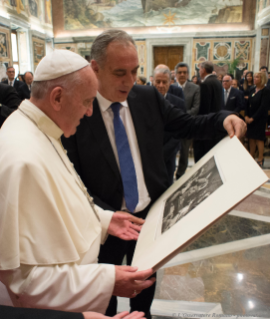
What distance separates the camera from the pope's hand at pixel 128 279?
0.93m

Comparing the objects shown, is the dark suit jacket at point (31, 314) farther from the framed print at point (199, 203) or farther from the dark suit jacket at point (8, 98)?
the dark suit jacket at point (8, 98)

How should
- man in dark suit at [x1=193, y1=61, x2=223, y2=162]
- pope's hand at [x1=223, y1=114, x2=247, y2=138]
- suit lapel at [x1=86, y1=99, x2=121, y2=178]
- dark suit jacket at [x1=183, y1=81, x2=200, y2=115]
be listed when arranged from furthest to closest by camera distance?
dark suit jacket at [x1=183, y1=81, x2=200, y2=115] → man in dark suit at [x1=193, y1=61, x2=223, y2=162] → suit lapel at [x1=86, y1=99, x2=121, y2=178] → pope's hand at [x1=223, y1=114, x2=247, y2=138]

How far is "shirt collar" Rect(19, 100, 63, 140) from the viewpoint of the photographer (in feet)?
3.59

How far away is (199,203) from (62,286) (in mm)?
537

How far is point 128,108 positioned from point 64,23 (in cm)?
1781

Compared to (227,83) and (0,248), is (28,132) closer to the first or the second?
(0,248)

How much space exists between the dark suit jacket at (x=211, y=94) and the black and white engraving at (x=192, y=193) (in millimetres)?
3777

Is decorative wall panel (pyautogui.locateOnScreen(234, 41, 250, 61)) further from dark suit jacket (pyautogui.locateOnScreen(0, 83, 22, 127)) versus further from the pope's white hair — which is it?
the pope's white hair

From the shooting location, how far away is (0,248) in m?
0.86

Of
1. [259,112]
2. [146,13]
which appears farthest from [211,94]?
[146,13]

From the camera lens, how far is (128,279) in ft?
3.11

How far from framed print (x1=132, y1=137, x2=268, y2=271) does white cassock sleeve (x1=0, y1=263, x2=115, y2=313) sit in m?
0.16

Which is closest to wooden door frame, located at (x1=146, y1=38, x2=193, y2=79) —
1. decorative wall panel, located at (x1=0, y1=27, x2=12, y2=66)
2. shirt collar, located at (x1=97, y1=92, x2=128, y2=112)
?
decorative wall panel, located at (x1=0, y1=27, x2=12, y2=66)

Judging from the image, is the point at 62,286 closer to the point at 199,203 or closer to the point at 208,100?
the point at 199,203
